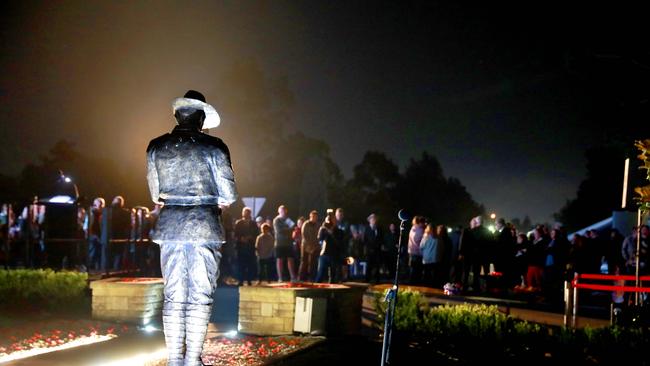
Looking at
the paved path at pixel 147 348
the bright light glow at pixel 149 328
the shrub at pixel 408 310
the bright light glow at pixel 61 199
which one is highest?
the bright light glow at pixel 61 199

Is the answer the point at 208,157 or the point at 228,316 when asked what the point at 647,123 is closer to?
the point at 228,316

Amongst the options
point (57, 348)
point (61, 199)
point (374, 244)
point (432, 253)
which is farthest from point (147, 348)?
point (374, 244)

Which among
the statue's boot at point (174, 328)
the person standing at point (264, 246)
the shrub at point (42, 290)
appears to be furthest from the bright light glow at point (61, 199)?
the statue's boot at point (174, 328)

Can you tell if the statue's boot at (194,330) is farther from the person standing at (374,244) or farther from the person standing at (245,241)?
the person standing at (374,244)

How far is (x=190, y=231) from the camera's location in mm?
5871

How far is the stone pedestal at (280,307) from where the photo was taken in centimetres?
1027

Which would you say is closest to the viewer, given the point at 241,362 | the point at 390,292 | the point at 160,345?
the point at 390,292

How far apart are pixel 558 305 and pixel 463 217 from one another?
5088 cm

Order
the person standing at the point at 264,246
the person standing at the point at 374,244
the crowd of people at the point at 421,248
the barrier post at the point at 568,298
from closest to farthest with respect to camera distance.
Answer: the barrier post at the point at 568,298 < the crowd of people at the point at 421,248 < the person standing at the point at 264,246 < the person standing at the point at 374,244

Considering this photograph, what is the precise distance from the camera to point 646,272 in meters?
15.9

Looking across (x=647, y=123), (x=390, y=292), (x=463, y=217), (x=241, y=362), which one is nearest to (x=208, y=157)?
(x=390, y=292)

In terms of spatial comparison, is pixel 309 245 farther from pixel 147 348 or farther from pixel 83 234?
pixel 147 348

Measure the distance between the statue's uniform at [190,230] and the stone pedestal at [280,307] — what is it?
4308 mm

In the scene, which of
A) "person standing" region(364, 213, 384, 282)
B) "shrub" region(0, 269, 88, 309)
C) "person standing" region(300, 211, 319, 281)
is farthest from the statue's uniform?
"person standing" region(364, 213, 384, 282)
